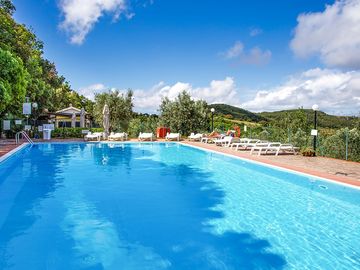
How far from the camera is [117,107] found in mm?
30625

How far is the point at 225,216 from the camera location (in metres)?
6.60

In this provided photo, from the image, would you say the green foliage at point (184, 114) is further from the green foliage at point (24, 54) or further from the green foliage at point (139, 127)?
the green foliage at point (24, 54)

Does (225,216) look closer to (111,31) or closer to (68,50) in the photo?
(111,31)

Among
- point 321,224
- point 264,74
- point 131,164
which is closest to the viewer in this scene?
point 321,224

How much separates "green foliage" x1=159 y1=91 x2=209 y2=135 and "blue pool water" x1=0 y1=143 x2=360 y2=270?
1622 centimetres

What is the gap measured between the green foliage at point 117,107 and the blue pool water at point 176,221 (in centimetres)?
1953

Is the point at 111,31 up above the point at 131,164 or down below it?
above

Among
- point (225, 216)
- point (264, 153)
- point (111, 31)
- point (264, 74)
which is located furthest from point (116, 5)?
point (225, 216)

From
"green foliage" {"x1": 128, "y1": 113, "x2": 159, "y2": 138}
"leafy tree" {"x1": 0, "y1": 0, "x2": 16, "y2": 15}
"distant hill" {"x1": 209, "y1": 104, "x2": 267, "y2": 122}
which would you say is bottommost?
"green foliage" {"x1": 128, "y1": 113, "x2": 159, "y2": 138}

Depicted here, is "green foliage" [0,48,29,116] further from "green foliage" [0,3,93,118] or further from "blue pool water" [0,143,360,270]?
"blue pool water" [0,143,360,270]

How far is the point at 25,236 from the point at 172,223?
8.97 feet

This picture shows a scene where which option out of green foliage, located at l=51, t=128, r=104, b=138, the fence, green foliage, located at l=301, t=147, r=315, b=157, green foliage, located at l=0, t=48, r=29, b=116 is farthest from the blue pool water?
green foliage, located at l=51, t=128, r=104, b=138

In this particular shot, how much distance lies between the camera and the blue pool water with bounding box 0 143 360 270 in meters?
4.54

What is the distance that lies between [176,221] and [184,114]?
844 inches
